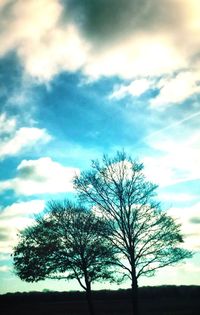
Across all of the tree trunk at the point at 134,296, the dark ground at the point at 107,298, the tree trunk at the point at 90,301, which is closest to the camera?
the tree trunk at the point at 134,296

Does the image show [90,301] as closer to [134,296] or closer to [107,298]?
[134,296]

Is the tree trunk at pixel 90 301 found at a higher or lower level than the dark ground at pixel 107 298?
lower

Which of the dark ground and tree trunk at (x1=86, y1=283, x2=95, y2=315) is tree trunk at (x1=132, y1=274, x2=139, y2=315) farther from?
the dark ground

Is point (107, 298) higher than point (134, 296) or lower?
higher

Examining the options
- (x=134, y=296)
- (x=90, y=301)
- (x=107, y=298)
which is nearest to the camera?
(x=134, y=296)

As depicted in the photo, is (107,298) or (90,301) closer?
(90,301)

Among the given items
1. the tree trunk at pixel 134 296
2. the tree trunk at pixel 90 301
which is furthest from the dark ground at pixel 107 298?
the tree trunk at pixel 134 296

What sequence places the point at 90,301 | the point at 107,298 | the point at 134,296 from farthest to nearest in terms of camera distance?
the point at 107,298
the point at 90,301
the point at 134,296

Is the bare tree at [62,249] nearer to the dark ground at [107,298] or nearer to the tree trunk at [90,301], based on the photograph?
the tree trunk at [90,301]

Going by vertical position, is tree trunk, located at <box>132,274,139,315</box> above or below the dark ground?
below

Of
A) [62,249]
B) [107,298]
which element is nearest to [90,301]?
[62,249]

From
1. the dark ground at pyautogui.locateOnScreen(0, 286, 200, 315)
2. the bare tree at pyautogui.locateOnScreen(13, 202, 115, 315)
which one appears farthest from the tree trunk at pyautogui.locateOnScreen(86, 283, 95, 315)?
the dark ground at pyautogui.locateOnScreen(0, 286, 200, 315)

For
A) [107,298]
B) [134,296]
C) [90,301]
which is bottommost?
[134,296]

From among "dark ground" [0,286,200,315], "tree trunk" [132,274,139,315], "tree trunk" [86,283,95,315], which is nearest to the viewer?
"tree trunk" [132,274,139,315]
